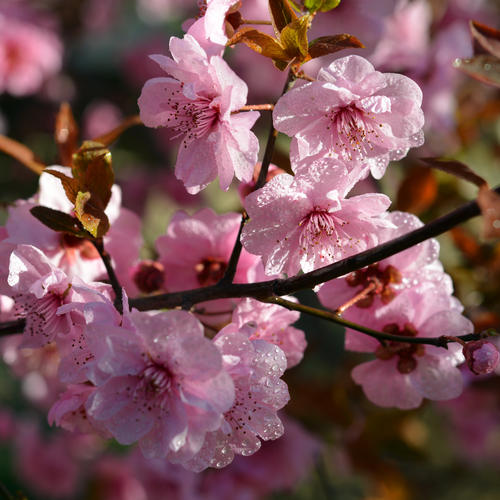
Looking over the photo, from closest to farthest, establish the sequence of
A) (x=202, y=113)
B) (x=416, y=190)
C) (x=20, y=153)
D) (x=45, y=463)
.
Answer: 1. (x=202, y=113)
2. (x=20, y=153)
3. (x=416, y=190)
4. (x=45, y=463)

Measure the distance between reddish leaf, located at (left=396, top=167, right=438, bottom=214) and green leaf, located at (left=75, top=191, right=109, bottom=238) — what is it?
62 centimetres

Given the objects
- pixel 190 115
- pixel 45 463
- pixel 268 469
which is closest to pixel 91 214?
pixel 190 115

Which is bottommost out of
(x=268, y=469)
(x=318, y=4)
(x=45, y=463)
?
(x=45, y=463)

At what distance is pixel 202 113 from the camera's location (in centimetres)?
75

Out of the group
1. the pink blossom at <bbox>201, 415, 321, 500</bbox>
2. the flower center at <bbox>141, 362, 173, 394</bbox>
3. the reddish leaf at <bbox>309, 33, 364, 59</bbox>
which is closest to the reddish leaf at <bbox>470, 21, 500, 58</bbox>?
the reddish leaf at <bbox>309, 33, 364, 59</bbox>

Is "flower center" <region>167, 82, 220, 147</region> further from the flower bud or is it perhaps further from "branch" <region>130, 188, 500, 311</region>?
the flower bud

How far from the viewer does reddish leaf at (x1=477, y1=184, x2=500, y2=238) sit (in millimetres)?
550

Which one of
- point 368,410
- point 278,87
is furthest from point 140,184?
point 368,410

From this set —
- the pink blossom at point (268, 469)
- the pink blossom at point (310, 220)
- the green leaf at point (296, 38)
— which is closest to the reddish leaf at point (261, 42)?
the green leaf at point (296, 38)

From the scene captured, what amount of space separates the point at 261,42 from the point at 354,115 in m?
0.13

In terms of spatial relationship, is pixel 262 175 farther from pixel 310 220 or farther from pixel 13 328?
pixel 13 328

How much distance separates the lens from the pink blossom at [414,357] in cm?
80

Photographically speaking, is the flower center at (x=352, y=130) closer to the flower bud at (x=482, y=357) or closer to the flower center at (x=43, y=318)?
the flower bud at (x=482, y=357)

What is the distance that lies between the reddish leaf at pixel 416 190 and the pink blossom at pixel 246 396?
0.58 metres
